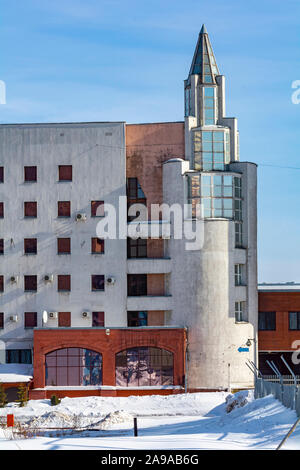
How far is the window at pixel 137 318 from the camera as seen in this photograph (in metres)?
63.5

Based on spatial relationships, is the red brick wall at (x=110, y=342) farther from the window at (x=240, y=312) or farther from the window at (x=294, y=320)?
the window at (x=294, y=320)

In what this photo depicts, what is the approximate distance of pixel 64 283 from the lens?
63500mm

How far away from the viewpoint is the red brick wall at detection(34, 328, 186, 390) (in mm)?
60344

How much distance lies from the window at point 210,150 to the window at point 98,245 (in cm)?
925

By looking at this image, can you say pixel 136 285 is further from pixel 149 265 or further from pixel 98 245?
pixel 98 245

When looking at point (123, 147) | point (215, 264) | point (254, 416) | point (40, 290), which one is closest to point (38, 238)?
point (40, 290)

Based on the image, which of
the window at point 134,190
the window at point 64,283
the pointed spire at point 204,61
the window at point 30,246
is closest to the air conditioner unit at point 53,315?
the window at point 64,283

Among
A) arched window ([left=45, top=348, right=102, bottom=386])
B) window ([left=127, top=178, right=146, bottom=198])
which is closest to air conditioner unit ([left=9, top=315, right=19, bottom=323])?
arched window ([left=45, top=348, right=102, bottom=386])

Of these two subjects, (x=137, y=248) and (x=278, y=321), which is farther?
(x=278, y=321)

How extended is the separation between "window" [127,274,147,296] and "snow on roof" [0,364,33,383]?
381 inches

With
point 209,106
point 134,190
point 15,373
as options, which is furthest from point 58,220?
point 209,106

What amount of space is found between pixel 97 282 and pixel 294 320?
16.5 metres

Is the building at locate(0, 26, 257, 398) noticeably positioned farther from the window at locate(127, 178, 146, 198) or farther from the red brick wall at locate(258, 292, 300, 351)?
the red brick wall at locate(258, 292, 300, 351)

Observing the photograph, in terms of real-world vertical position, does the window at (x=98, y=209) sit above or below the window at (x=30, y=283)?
above
